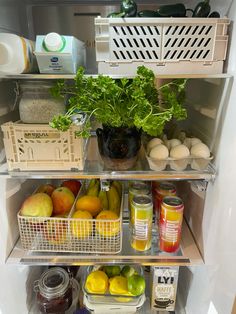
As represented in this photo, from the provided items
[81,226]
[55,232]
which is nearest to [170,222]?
[81,226]

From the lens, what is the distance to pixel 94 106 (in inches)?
27.2

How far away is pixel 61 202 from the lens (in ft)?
3.16

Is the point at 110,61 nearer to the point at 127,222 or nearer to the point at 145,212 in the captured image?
the point at 145,212

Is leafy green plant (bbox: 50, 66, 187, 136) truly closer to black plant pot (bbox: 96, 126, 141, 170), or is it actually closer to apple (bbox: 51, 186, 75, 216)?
black plant pot (bbox: 96, 126, 141, 170)

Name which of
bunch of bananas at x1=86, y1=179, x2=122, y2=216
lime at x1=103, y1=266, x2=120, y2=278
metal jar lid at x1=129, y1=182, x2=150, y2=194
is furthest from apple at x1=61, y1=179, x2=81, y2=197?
lime at x1=103, y1=266, x2=120, y2=278

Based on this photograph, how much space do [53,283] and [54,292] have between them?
2.3 inches

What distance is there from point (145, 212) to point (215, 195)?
0.24m

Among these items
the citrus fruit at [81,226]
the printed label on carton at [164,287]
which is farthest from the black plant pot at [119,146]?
the printed label on carton at [164,287]

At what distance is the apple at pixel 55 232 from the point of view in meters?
0.89

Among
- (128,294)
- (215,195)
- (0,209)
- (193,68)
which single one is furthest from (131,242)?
(193,68)

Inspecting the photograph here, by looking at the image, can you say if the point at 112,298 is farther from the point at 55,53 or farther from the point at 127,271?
the point at 55,53

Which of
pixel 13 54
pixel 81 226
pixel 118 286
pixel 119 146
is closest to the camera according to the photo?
pixel 13 54

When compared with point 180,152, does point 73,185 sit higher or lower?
lower

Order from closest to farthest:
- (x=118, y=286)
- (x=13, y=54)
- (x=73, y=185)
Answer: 1. (x=13, y=54)
2. (x=118, y=286)
3. (x=73, y=185)
